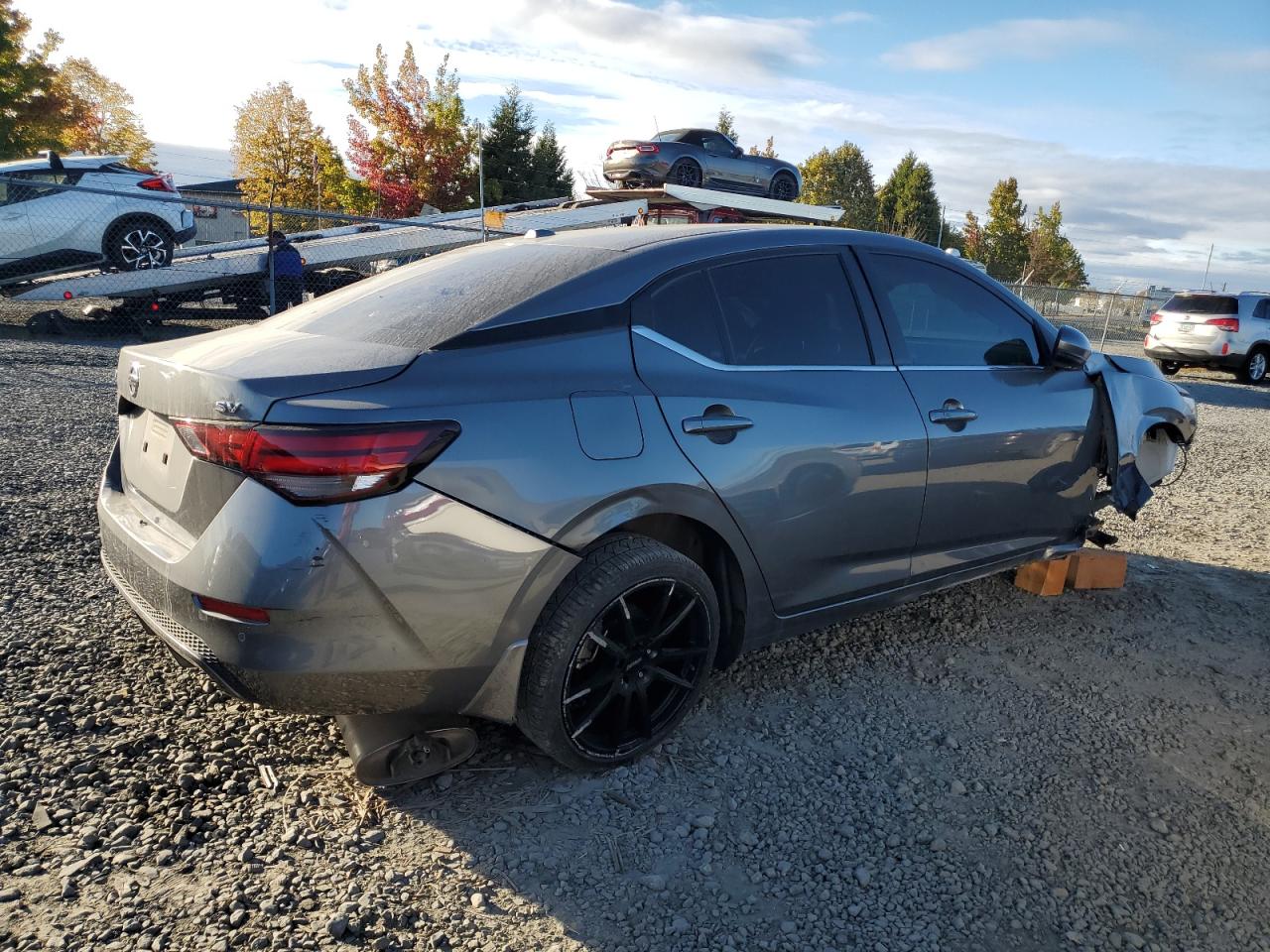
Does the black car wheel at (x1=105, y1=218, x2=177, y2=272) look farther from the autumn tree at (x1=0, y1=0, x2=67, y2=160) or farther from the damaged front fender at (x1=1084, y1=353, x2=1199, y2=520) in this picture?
the autumn tree at (x1=0, y1=0, x2=67, y2=160)

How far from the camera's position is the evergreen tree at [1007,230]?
52719 millimetres

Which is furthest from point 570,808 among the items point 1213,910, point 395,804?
point 1213,910

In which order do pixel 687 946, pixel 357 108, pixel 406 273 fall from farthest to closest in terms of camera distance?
pixel 357 108 < pixel 406 273 < pixel 687 946

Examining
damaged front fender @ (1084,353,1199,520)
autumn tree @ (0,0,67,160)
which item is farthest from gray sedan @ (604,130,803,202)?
autumn tree @ (0,0,67,160)

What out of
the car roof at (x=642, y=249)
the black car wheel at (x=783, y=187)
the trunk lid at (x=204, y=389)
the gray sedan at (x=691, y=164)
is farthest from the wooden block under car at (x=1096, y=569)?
the black car wheel at (x=783, y=187)

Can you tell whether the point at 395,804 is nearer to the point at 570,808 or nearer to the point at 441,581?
the point at 570,808

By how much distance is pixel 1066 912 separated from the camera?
2420 millimetres

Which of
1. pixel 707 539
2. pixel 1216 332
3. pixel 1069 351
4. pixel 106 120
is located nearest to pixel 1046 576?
pixel 1069 351

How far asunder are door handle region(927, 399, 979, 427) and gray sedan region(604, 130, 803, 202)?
→ 12.5 m

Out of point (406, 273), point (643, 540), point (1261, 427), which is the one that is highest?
point (406, 273)

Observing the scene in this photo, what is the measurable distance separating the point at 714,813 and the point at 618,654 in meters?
0.54

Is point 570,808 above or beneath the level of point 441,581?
beneath

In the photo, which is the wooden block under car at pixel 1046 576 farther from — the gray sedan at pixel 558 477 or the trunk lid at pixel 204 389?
the trunk lid at pixel 204 389

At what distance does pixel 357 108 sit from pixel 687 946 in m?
33.6
